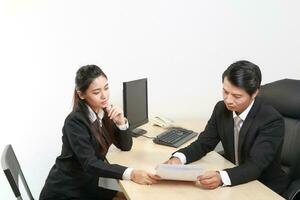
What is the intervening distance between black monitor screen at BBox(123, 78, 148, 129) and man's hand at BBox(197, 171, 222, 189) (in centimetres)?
83

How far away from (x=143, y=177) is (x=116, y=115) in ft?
1.78

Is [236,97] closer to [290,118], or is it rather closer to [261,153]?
[261,153]

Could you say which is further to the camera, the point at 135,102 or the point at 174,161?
the point at 135,102

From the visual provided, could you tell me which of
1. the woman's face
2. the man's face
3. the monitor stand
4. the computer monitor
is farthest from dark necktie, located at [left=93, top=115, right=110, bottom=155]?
the man's face

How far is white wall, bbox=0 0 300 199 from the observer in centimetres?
231

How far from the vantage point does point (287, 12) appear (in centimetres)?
282

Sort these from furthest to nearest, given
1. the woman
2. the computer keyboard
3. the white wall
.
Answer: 1. the white wall
2. the computer keyboard
3. the woman

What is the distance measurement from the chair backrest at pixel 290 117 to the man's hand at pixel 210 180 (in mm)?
719

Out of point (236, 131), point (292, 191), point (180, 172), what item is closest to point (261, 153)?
point (236, 131)

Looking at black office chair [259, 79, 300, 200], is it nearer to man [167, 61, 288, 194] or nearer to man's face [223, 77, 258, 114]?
man [167, 61, 288, 194]

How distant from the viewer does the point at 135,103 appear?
7.47 feet

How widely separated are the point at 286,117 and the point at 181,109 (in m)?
0.92

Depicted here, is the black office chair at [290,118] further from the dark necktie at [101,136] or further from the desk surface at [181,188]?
the dark necktie at [101,136]

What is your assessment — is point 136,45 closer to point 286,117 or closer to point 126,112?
point 126,112
